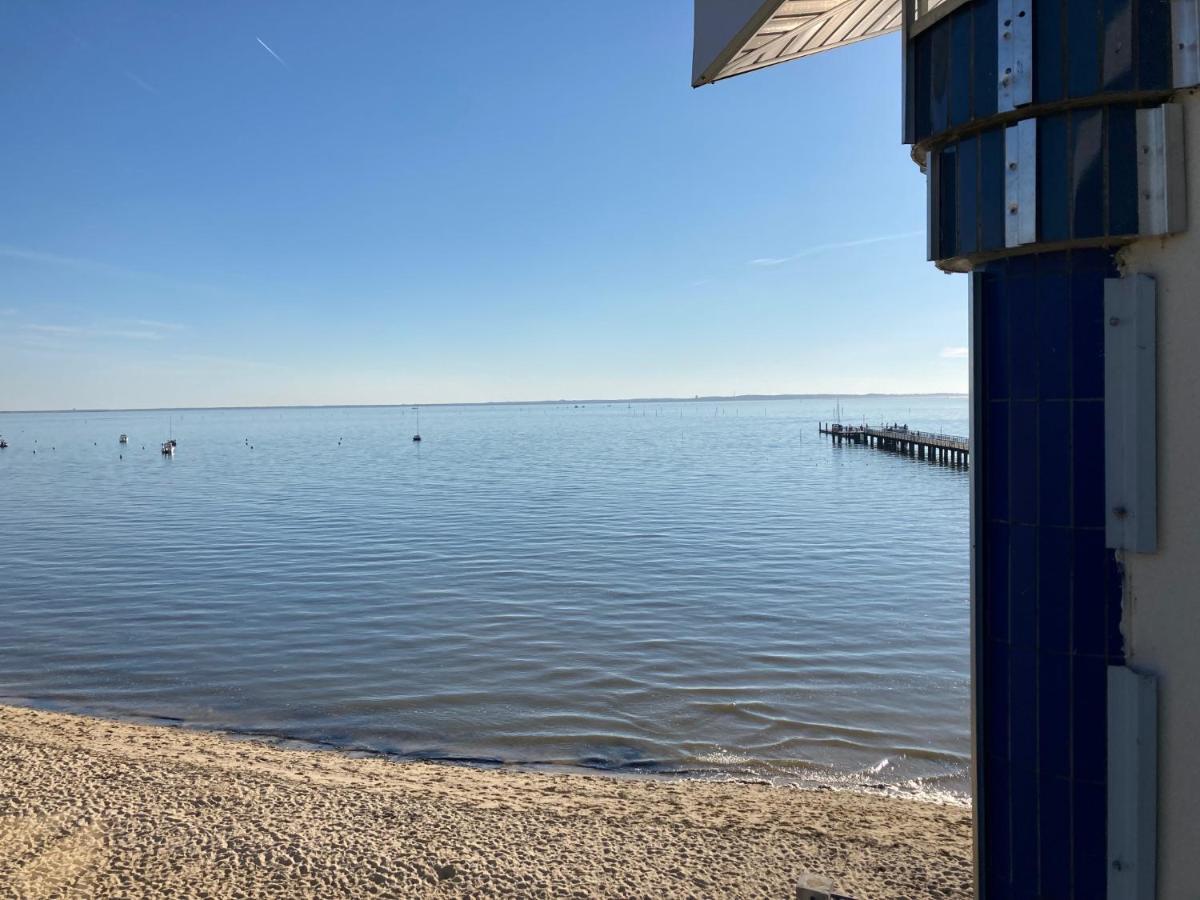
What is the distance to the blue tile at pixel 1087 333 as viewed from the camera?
4.27m

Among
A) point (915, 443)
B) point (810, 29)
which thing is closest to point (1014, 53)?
point (810, 29)

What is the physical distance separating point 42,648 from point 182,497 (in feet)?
105

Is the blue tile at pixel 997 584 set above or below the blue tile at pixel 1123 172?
below

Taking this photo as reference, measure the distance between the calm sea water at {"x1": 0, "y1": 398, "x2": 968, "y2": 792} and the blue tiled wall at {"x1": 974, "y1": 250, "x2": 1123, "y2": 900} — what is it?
734 cm

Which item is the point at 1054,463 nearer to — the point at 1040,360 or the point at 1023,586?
the point at 1040,360

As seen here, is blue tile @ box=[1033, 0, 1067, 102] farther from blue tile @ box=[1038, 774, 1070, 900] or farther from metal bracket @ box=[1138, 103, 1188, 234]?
blue tile @ box=[1038, 774, 1070, 900]

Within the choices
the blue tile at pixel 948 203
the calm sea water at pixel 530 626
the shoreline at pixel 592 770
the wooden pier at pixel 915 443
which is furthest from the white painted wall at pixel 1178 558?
the wooden pier at pixel 915 443

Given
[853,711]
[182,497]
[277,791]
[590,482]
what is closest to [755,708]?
[853,711]

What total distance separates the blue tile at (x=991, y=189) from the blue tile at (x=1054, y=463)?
37.4 inches

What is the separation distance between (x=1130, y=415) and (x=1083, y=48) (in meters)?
1.88

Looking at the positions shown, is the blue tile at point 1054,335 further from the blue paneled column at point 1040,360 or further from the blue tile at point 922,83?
the blue tile at point 922,83

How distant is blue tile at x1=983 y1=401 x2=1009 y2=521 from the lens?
468cm

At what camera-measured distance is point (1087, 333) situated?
4.30m

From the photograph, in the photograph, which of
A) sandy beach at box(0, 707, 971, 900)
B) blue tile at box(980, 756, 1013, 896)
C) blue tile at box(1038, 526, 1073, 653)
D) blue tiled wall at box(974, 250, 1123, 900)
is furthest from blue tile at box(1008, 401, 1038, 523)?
sandy beach at box(0, 707, 971, 900)
